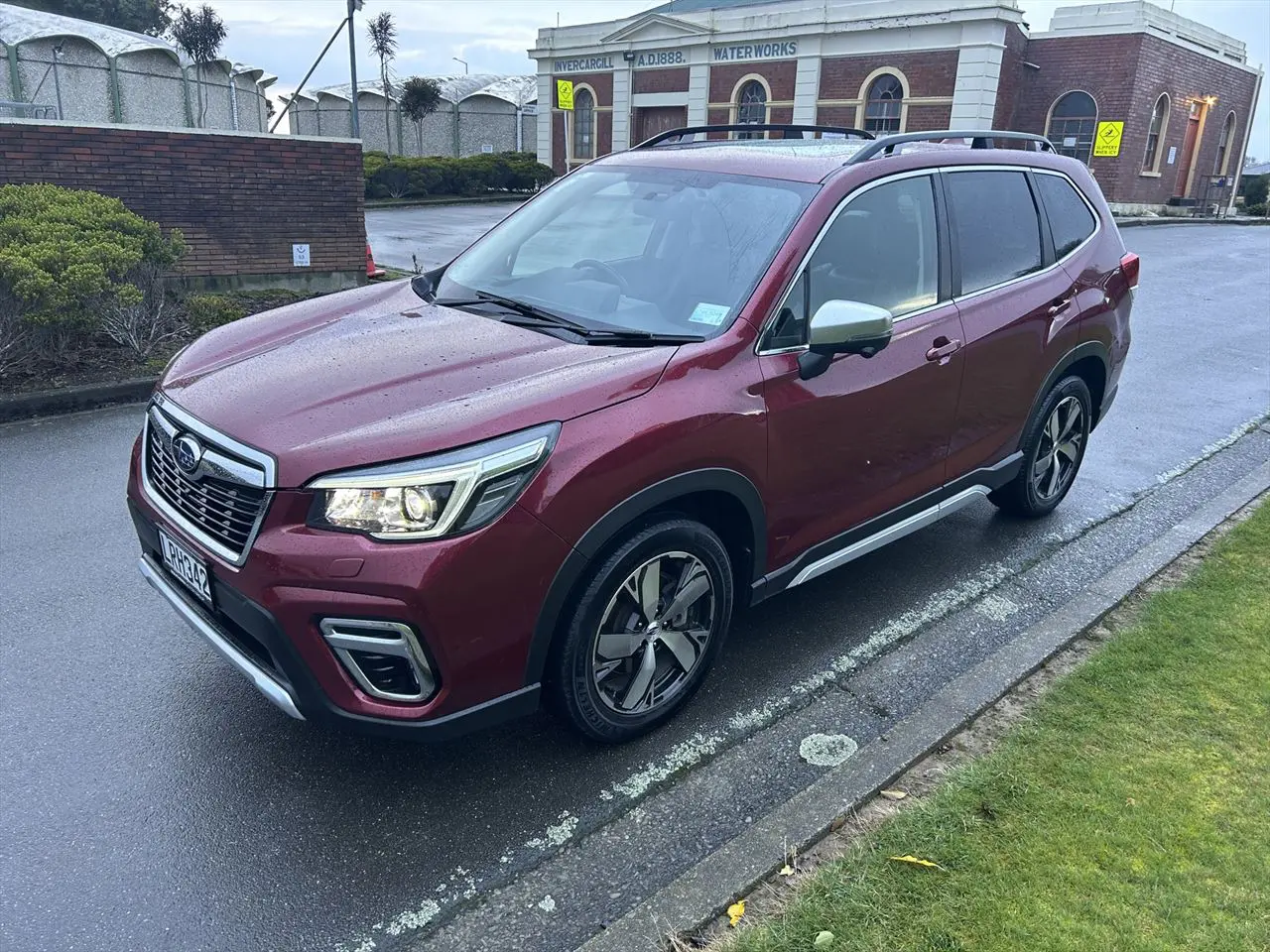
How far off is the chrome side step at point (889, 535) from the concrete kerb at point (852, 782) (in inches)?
24.1

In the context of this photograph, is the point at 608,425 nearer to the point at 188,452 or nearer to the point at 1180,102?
the point at 188,452

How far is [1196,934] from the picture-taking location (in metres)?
2.40

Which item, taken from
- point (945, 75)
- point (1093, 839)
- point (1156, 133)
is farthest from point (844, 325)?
point (1156, 133)

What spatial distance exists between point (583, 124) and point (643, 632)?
133 feet

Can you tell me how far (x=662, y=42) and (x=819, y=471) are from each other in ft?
122

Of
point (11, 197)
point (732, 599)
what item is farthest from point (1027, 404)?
point (11, 197)

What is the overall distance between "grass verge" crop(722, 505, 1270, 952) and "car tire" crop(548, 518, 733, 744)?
824 mm

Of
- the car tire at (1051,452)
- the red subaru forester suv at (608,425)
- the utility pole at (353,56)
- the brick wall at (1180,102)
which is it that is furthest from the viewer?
the brick wall at (1180,102)

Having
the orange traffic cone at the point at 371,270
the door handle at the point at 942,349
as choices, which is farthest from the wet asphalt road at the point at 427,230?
the door handle at the point at 942,349

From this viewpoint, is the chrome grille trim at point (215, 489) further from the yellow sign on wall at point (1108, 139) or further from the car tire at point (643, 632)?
the yellow sign on wall at point (1108, 139)

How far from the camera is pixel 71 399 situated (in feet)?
22.3

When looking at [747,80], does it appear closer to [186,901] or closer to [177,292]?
[177,292]

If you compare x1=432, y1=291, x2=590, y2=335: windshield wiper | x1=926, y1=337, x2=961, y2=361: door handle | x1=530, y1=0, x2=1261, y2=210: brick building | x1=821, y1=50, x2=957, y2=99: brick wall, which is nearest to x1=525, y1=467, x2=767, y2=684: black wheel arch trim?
x1=432, y1=291, x2=590, y2=335: windshield wiper

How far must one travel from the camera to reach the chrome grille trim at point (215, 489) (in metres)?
2.59
